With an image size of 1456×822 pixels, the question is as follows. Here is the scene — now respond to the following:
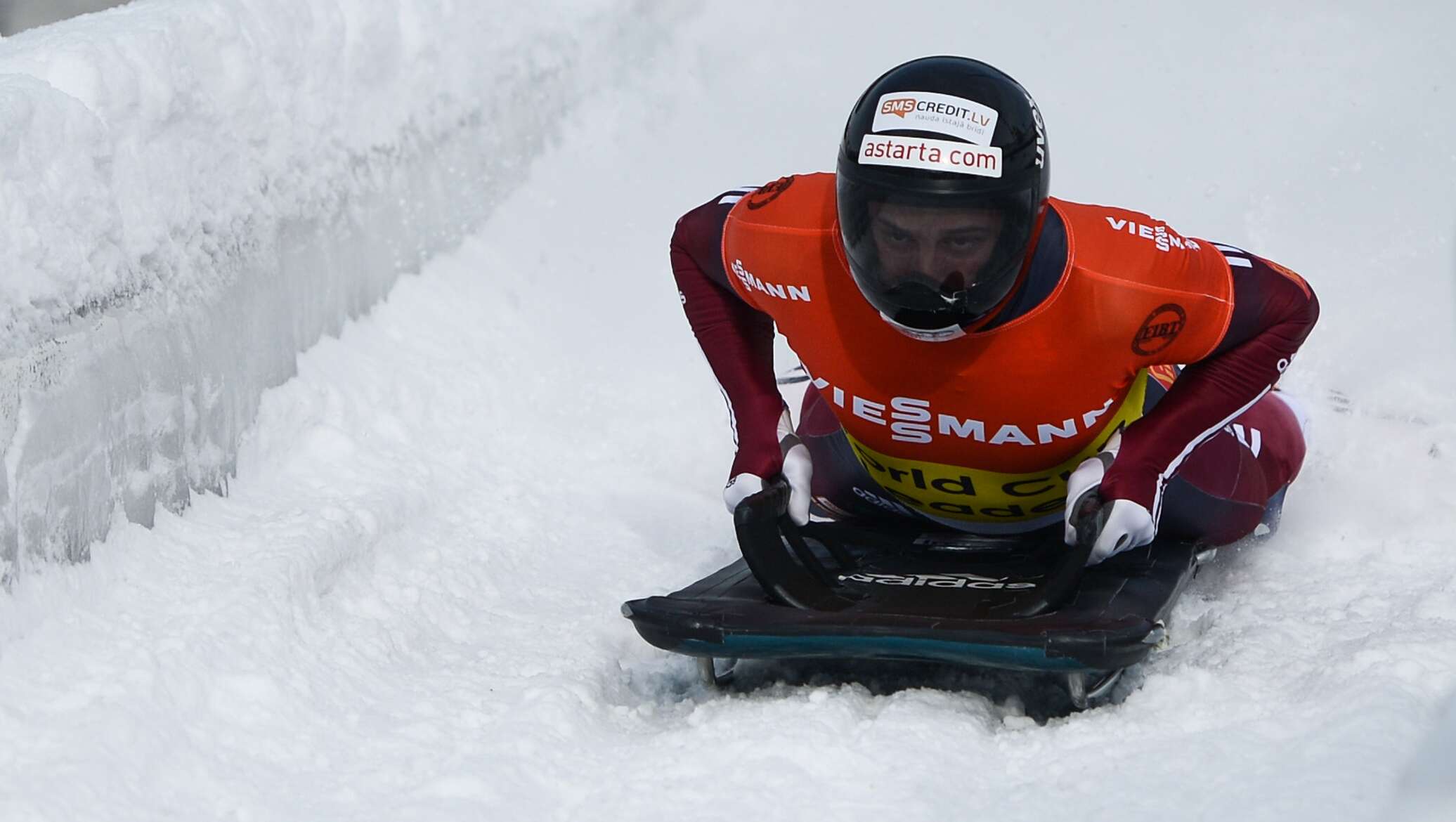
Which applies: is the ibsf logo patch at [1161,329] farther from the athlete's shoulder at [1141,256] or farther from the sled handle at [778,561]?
the sled handle at [778,561]

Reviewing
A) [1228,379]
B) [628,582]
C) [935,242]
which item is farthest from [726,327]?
[1228,379]

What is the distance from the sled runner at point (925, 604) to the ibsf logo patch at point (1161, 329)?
452mm

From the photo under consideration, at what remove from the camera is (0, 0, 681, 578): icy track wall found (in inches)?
120

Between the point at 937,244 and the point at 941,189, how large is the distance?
119 millimetres

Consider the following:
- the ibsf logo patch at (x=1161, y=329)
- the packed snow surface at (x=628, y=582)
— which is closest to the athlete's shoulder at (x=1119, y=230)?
the ibsf logo patch at (x=1161, y=329)

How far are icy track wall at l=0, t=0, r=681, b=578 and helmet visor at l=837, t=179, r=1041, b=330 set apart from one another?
1584 millimetres

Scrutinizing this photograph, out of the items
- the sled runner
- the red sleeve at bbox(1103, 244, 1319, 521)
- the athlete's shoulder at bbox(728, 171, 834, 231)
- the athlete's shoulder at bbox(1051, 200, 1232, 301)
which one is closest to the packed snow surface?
the sled runner

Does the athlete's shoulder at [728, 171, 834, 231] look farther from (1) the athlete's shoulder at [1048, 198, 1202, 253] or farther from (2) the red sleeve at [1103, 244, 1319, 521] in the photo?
(2) the red sleeve at [1103, 244, 1319, 521]

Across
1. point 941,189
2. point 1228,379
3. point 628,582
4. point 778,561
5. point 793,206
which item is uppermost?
point 941,189

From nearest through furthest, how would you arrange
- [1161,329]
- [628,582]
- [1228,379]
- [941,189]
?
A: [941,189]
[1161,329]
[1228,379]
[628,582]

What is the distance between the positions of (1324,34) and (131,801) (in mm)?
7260

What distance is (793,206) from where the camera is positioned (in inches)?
143

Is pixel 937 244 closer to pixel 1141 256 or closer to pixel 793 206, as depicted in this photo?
pixel 1141 256

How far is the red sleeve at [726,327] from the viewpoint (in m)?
3.88
